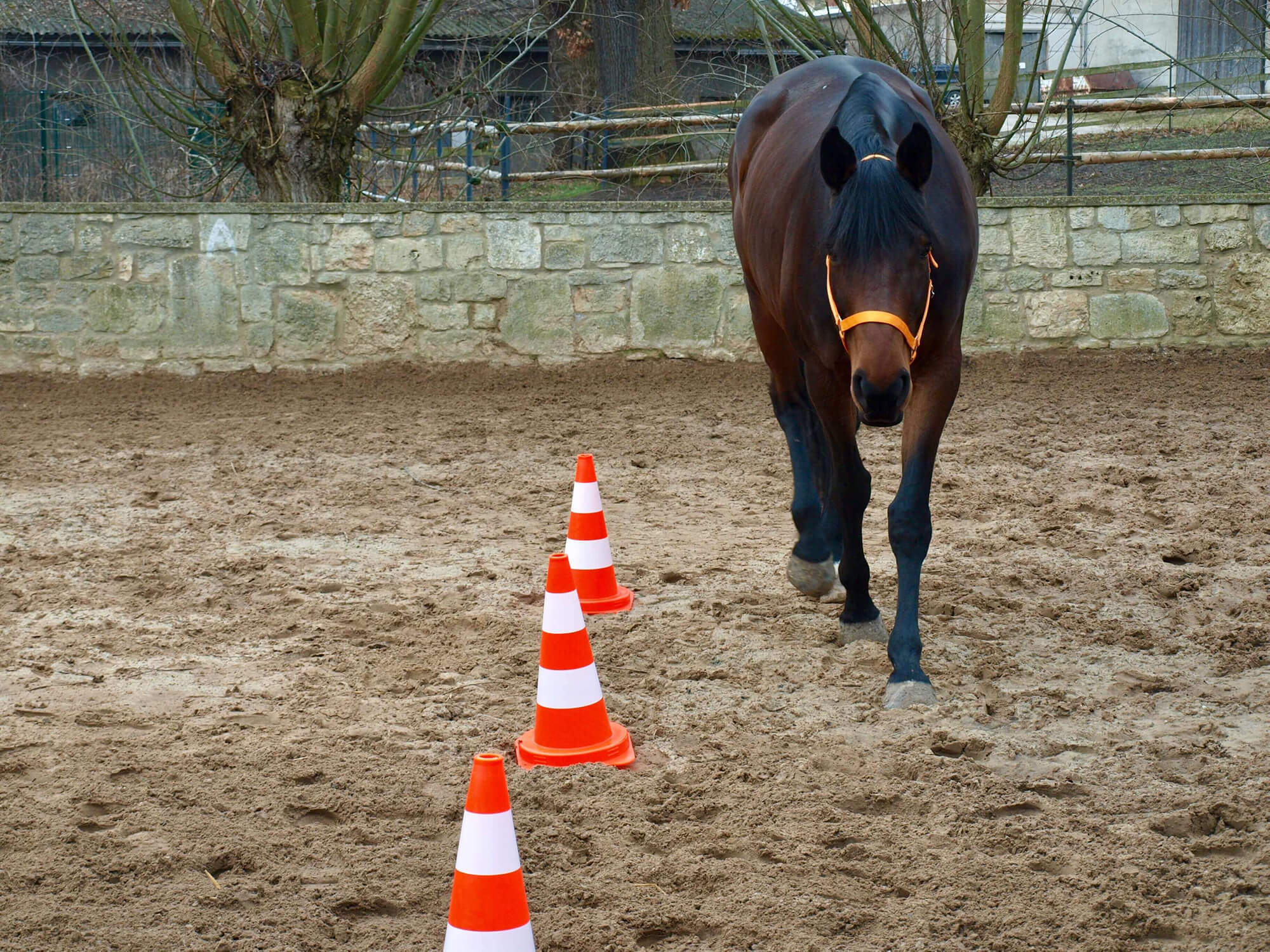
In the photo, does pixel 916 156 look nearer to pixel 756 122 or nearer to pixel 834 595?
pixel 834 595

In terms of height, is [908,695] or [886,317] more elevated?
[886,317]

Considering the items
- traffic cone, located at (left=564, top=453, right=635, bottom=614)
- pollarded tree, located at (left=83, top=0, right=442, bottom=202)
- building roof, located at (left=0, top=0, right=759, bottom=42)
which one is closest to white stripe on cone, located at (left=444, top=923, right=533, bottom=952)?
traffic cone, located at (left=564, top=453, right=635, bottom=614)

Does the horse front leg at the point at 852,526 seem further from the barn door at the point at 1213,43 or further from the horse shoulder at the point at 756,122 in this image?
the barn door at the point at 1213,43

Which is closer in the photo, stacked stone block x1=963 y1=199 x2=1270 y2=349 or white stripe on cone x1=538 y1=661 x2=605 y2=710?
white stripe on cone x1=538 y1=661 x2=605 y2=710

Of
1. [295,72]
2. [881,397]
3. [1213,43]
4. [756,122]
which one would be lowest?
[881,397]

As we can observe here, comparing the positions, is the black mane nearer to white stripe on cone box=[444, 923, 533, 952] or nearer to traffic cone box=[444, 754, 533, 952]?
traffic cone box=[444, 754, 533, 952]

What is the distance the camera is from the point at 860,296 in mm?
3281

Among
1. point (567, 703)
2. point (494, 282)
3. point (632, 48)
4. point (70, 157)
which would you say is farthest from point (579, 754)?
point (632, 48)

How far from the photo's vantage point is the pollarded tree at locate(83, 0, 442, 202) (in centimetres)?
912

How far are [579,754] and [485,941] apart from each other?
38.9 inches

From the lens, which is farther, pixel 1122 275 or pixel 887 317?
pixel 1122 275

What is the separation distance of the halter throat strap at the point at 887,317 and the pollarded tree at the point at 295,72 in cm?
670

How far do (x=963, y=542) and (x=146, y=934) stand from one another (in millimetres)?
3641

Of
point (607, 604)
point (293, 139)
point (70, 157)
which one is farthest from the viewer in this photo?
point (70, 157)
